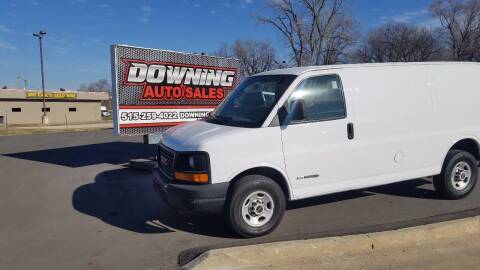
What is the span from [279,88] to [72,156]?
34.1 feet

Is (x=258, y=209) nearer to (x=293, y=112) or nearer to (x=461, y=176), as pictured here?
(x=293, y=112)

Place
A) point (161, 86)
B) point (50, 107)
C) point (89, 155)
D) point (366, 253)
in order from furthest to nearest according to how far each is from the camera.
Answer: point (50, 107)
point (89, 155)
point (161, 86)
point (366, 253)

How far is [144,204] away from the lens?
23.8 ft

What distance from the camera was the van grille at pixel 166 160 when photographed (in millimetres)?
5459

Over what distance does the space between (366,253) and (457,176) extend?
289 centimetres

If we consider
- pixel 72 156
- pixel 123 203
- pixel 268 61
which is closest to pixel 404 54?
pixel 268 61

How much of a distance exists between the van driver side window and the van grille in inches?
63.6

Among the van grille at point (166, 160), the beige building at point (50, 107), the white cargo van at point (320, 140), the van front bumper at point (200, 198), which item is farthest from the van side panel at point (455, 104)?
the beige building at point (50, 107)

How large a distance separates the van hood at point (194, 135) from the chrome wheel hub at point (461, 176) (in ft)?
12.2

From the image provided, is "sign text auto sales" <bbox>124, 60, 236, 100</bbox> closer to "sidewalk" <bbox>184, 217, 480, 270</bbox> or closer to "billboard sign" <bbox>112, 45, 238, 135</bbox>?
"billboard sign" <bbox>112, 45, 238, 135</bbox>

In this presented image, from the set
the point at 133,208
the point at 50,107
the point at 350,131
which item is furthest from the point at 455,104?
the point at 50,107

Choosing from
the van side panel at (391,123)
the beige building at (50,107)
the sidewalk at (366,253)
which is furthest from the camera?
the beige building at (50,107)

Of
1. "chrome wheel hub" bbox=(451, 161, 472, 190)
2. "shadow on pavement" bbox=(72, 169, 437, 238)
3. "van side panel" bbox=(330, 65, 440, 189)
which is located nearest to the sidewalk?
"shadow on pavement" bbox=(72, 169, 437, 238)

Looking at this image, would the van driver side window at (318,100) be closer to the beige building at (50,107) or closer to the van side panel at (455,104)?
the van side panel at (455,104)
